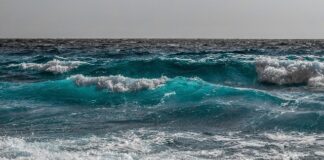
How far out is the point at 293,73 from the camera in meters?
15.4

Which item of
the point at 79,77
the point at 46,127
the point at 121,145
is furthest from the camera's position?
the point at 79,77

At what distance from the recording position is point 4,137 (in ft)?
24.0

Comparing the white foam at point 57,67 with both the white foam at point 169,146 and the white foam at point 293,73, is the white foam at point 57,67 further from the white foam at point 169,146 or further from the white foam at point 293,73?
the white foam at point 169,146

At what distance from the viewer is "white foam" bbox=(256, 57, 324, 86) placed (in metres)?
14.8

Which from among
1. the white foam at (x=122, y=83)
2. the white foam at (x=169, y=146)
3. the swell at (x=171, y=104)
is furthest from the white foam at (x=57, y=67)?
the white foam at (x=169, y=146)

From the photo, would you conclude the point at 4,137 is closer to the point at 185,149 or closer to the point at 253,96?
the point at 185,149

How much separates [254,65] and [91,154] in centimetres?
1301

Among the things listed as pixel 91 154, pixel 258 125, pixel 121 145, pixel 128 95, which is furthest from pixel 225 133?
pixel 128 95

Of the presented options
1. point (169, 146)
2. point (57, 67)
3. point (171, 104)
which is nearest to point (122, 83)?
point (171, 104)

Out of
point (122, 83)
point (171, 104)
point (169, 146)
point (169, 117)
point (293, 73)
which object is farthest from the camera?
point (293, 73)

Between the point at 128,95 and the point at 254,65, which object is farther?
the point at 254,65

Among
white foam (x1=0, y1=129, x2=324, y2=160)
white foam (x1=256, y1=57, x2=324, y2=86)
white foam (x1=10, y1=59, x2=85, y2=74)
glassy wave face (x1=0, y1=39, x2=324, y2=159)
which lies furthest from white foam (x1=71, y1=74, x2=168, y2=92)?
white foam (x1=10, y1=59, x2=85, y2=74)

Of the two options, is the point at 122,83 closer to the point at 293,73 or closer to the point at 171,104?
the point at 171,104

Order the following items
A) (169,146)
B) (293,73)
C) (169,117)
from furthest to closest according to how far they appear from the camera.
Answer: (293,73) < (169,117) < (169,146)
